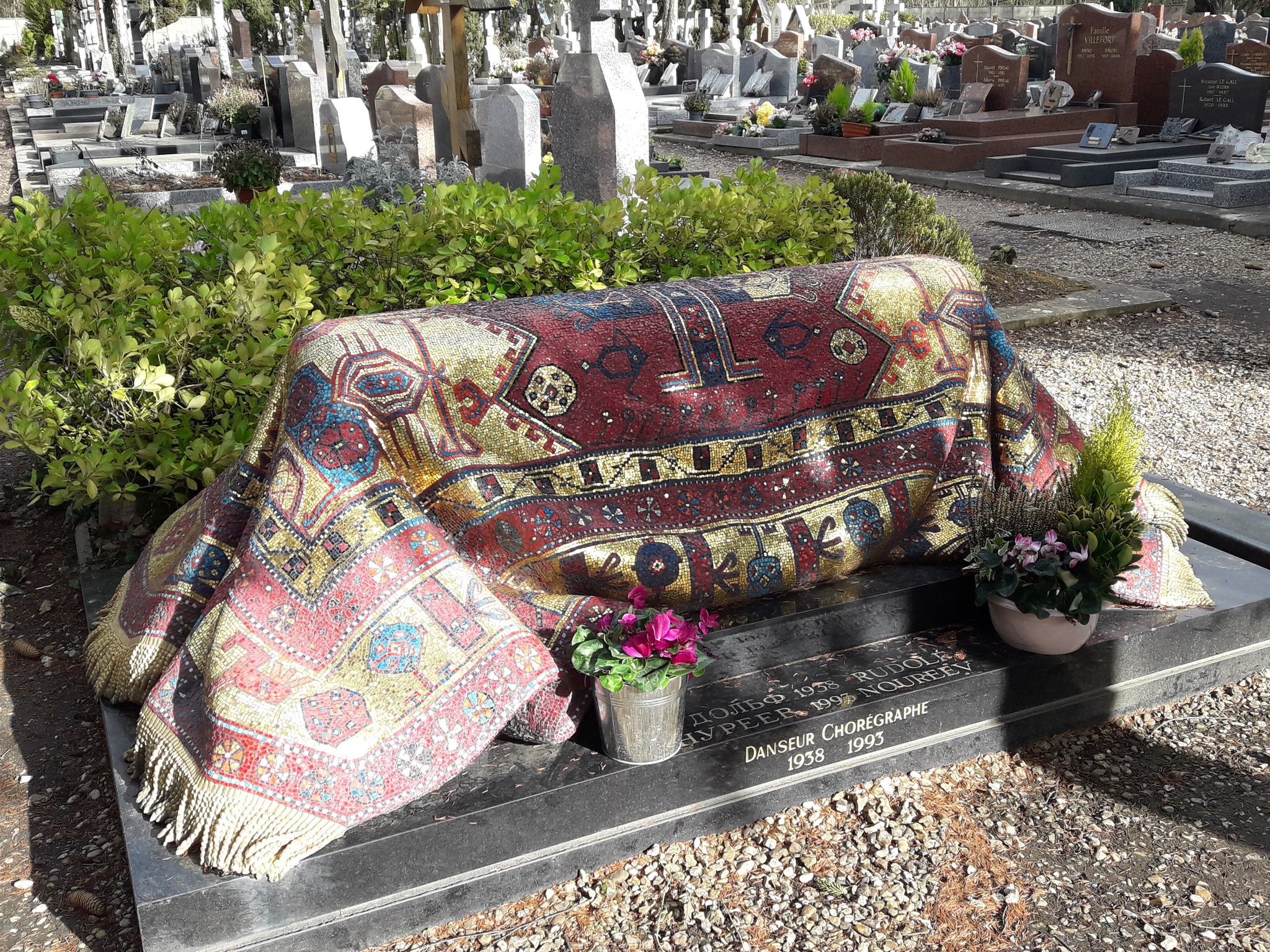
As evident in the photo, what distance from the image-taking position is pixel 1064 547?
10.3ft

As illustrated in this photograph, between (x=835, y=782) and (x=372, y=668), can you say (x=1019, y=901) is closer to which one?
(x=835, y=782)

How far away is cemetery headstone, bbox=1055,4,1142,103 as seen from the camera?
52.5 ft

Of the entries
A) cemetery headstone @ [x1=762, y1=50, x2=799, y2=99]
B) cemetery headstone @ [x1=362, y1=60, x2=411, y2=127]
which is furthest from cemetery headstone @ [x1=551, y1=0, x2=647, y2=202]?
cemetery headstone @ [x1=762, y1=50, x2=799, y2=99]

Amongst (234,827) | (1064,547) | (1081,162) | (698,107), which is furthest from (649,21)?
(234,827)

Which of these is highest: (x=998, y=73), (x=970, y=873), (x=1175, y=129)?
(x=998, y=73)

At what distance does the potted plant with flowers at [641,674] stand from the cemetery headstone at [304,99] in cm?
1415

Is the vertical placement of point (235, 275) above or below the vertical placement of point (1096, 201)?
above

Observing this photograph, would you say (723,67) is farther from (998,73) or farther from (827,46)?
(998,73)

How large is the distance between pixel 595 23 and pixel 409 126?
5.03 metres

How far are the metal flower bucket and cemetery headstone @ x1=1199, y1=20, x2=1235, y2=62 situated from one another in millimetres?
20338

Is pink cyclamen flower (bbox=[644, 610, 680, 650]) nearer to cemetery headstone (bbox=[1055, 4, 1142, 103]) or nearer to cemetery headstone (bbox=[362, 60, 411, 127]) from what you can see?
cemetery headstone (bbox=[1055, 4, 1142, 103])

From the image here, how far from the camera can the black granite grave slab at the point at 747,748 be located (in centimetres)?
246

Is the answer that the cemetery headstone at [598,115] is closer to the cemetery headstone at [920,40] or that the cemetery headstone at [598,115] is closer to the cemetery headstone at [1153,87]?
the cemetery headstone at [1153,87]

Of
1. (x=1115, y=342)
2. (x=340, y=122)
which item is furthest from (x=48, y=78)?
(x=1115, y=342)
